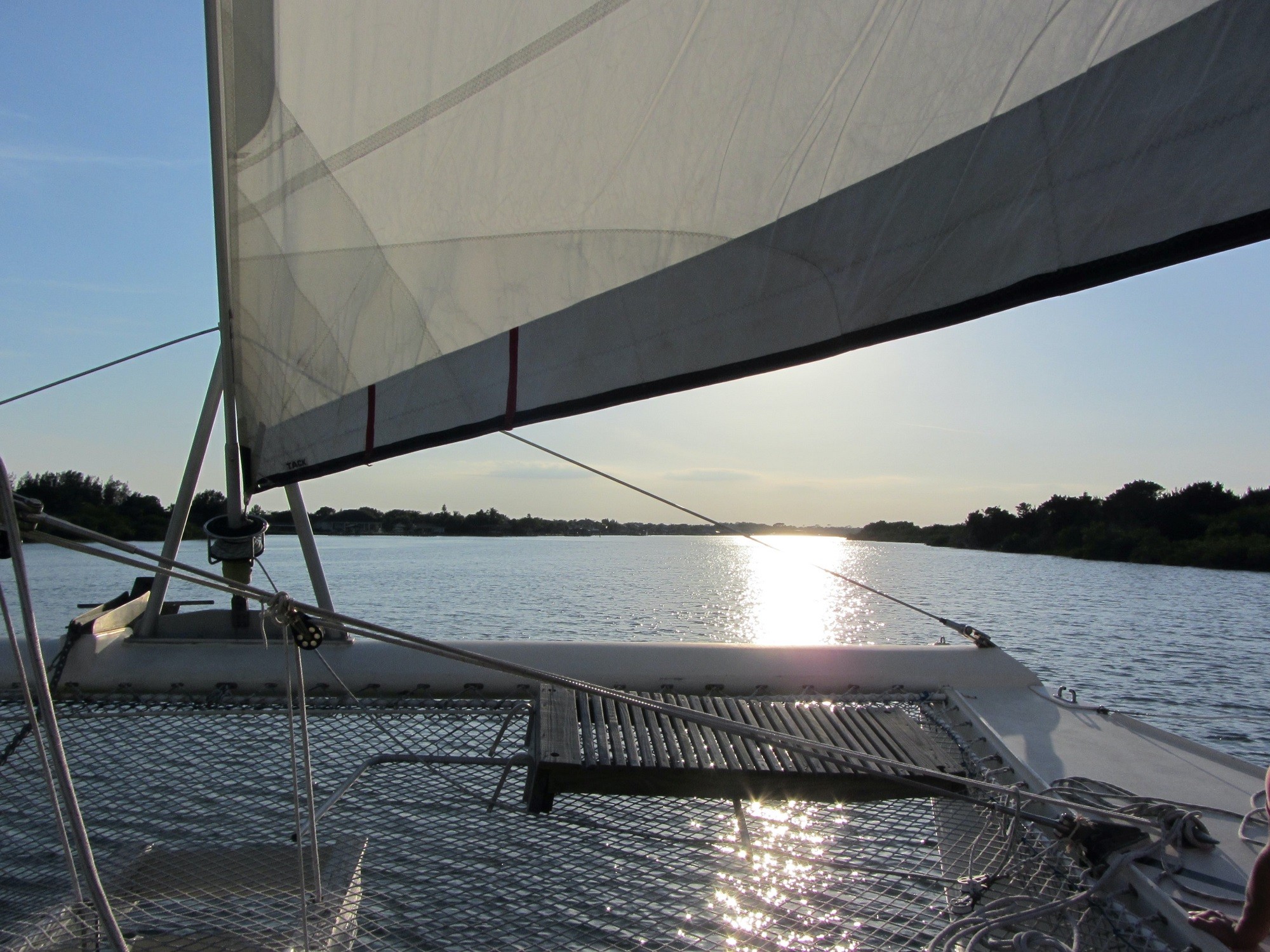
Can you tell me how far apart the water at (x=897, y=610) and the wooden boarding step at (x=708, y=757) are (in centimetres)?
169

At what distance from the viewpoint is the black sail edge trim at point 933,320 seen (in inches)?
65.0

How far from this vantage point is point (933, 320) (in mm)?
2045

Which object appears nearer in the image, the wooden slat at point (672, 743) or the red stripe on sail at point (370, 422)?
the red stripe on sail at point (370, 422)

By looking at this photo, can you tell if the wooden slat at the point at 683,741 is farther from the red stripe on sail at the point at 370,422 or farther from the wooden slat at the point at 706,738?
the red stripe on sail at the point at 370,422

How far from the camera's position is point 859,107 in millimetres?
2230

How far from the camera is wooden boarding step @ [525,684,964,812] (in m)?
3.35

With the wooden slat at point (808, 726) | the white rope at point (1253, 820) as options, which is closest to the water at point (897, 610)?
the wooden slat at point (808, 726)

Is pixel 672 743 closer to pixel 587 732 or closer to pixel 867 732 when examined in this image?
pixel 587 732

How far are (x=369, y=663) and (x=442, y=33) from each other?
319 cm

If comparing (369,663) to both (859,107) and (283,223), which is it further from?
(859,107)

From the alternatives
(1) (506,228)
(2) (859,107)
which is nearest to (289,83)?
(1) (506,228)

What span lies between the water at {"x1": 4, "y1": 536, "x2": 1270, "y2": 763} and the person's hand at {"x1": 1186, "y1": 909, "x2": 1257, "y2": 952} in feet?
10.8

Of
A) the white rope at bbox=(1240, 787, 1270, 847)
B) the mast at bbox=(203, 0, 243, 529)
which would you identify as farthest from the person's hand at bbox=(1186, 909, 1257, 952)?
the mast at bbox=(203, 0, 243, 529)

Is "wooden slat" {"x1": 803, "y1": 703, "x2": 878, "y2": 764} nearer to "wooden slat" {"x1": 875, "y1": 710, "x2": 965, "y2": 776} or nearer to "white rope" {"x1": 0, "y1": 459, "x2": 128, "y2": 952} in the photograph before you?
"wooden slat" {"x1": 875, "y1": 710, "x2": 965, "y2": 776}
